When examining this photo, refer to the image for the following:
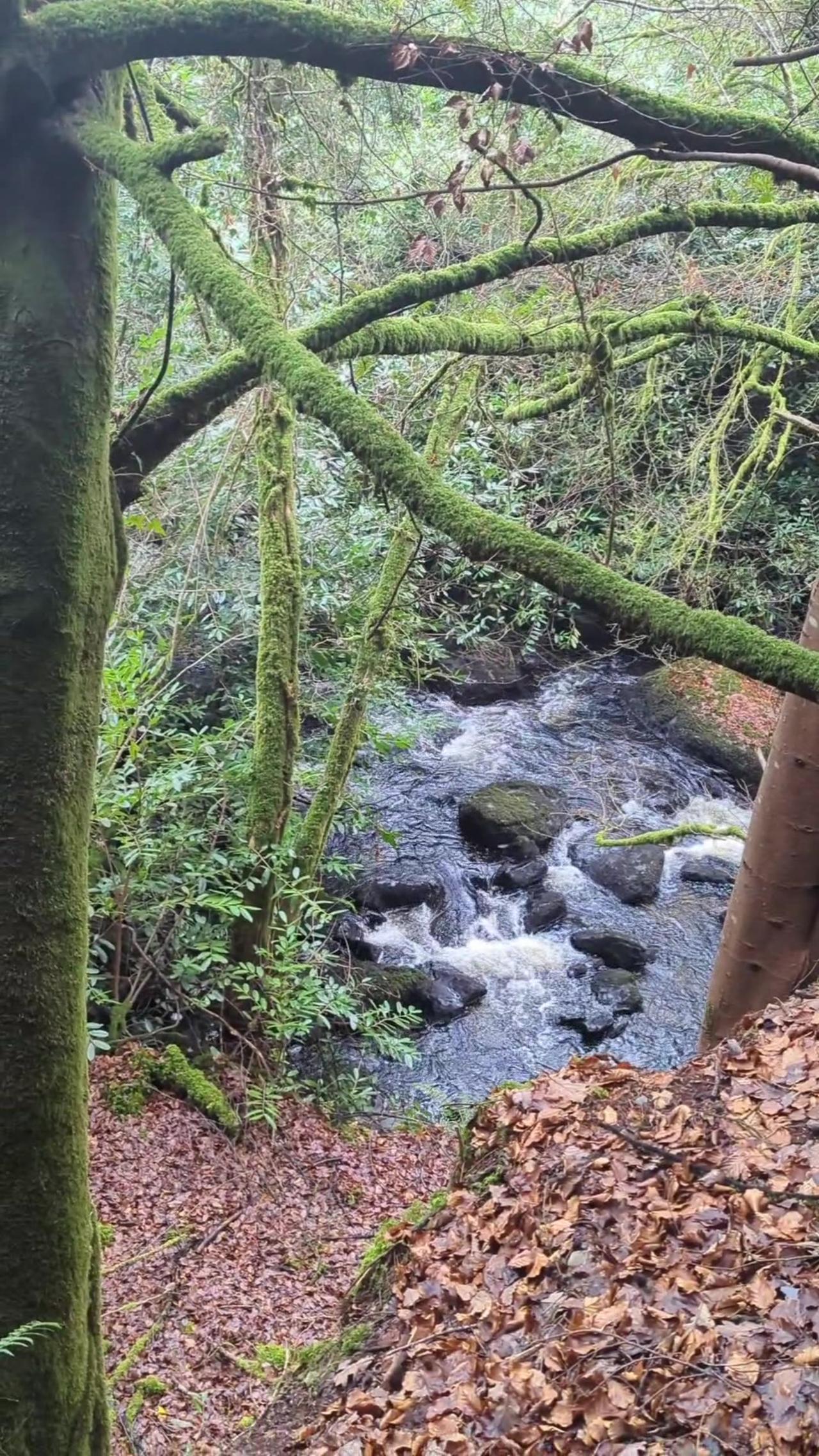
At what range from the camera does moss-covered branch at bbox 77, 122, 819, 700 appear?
216 centimetres

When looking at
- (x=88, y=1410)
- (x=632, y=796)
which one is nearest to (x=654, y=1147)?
(x=88, y=1410)

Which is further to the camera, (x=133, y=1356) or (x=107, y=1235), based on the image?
(x=107, y=1235)

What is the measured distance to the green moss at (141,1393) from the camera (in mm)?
3982

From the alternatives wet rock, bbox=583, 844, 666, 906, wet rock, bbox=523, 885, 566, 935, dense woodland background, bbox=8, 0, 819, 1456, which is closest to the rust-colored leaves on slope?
dense woodland background, bbox=8, 0, 819, 1456

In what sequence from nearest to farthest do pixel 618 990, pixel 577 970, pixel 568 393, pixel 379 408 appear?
pixel 568 393 → pixel 379 408 → pixel 618 990 → pixel 577 970

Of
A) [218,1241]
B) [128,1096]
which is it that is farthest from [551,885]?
[218,1241]

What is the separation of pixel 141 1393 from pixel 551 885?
24.0 ft

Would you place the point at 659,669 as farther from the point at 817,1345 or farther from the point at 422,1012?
the point at 817,1345

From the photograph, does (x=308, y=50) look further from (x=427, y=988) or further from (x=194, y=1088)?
(x=427, y=988)

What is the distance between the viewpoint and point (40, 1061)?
262 cm

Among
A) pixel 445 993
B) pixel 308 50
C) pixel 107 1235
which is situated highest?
pixel 308 50

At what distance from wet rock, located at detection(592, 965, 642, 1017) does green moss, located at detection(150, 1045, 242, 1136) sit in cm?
429

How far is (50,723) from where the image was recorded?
2523 mm

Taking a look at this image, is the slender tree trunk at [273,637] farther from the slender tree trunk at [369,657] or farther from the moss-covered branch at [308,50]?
the moss-covered branch at [308,50]
